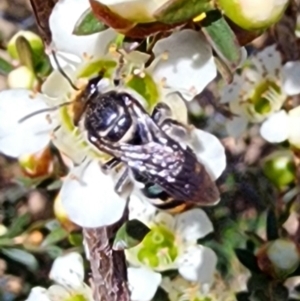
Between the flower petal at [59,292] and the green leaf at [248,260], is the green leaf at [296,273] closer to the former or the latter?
the green leaf at [248,260]

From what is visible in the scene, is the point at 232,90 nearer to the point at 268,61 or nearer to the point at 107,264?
the point at 268,61

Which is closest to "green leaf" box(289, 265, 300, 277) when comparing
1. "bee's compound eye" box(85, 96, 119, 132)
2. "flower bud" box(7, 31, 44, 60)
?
"bee's compound eye" box(85, 96, 119, 132)

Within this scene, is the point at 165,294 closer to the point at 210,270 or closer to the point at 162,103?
the point at 210,270

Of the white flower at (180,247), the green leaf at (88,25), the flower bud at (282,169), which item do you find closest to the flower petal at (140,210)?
the white flower at (180,247)

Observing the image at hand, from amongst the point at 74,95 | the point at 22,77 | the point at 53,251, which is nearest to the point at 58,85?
the point at 74,95

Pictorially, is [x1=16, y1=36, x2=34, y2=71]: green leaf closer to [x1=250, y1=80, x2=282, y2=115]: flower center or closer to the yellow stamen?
[x1=250, y1=80, x2=282, y2=115]: flower center
